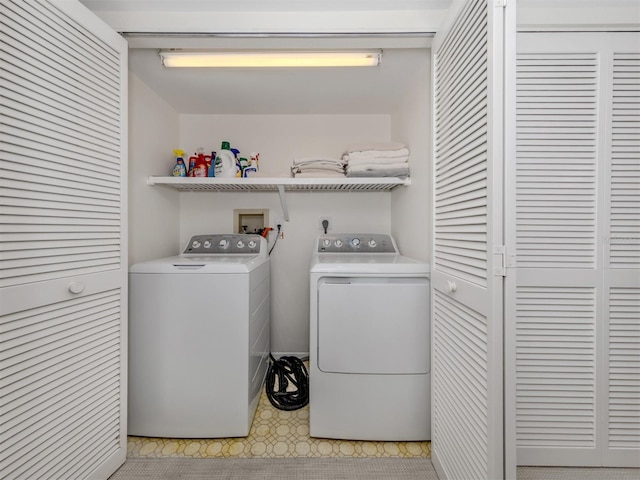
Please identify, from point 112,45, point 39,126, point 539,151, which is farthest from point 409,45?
point 39,126

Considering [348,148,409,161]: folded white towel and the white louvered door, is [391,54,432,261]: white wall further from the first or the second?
the white louvered door

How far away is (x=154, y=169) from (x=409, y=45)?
1.79 meters

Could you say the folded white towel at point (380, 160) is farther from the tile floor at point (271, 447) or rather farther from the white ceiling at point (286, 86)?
the tile floor at point (271, 447)

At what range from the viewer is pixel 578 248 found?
4.49ft

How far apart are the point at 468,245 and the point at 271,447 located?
4.71 ft

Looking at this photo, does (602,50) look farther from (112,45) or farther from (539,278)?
(112,45)

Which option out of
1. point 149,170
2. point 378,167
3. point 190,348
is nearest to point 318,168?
point 378,167

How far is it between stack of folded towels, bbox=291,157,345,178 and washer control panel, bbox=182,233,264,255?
577mm

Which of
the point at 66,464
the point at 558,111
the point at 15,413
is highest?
the point at 558,111

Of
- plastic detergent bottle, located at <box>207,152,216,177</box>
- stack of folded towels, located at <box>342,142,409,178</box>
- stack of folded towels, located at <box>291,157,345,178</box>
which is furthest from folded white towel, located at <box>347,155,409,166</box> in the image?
plastic detergent bottle, located at <box>207,152,216,177</box>

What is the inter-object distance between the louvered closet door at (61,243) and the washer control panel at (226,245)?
2.52 ft

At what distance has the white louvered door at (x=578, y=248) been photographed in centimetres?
135

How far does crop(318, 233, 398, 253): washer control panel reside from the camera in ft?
7.41

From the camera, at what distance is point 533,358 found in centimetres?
142
